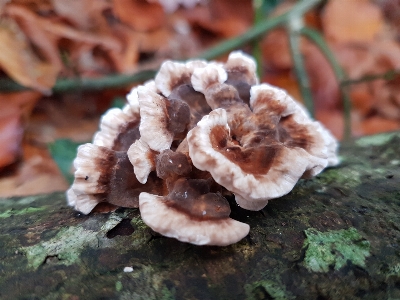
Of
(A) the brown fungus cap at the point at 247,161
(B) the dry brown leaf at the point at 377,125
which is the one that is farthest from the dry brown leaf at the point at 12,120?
(B) the dry brown leaf at the point at 377,125

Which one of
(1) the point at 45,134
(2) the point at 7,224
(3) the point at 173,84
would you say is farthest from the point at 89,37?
(2) the point at 7,224

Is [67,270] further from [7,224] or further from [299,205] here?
[299,205]

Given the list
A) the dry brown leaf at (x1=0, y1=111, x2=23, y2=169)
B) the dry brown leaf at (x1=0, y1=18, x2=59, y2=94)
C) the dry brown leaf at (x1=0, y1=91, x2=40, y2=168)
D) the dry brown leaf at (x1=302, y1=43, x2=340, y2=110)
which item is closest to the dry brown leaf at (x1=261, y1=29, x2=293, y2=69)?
the dry brown leaf at (x1=302, y1=43, x2=340, y2=110)

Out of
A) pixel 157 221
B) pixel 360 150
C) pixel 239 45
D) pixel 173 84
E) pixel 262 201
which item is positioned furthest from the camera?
pixel 239 45

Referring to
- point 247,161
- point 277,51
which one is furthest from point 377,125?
point 247,161

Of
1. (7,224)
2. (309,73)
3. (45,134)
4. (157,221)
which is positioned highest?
(309,73)
